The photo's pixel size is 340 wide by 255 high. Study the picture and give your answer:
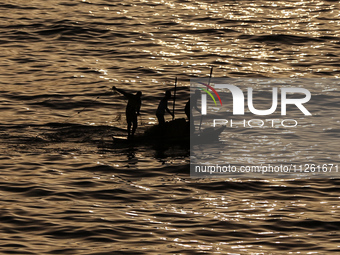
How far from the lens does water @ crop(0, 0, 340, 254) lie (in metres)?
17.3

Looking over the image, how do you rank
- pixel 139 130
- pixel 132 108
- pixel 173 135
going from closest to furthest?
pixel 132 108 → pixel 173 135 → pixel 139 130

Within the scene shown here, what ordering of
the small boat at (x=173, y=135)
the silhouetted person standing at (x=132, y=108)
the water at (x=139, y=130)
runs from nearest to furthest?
the water at (x=139, y=130) < the silhouetted person standing at (x=132, y=108) < the small boat at (x=173, y=135)

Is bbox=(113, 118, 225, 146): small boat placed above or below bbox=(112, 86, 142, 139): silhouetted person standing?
below

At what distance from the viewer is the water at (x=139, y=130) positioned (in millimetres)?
17266

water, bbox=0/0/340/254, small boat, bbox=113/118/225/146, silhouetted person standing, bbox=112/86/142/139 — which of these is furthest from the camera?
small boat, bbox=113/118/225/146

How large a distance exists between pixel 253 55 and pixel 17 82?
38.8ft

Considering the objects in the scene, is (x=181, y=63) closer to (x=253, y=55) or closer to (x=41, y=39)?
(x=253, y=55)

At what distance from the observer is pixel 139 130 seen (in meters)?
26.4

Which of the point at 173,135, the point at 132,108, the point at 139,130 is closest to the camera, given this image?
the point at 132,108

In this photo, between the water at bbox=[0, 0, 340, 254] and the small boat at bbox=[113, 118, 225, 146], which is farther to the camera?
the small boat at bbox=[113, 118, 225, 146]

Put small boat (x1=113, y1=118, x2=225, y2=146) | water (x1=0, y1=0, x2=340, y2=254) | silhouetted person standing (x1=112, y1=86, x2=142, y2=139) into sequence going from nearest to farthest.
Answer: water (x1=0, y1=0, x2=340, y2=254), silhouetted person standing (x1=112, y1=86, x2=142, y2=139), small boat (x1=113, y1=118, x2=225, y2=146)

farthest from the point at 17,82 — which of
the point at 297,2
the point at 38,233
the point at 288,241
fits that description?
the point at 297,2

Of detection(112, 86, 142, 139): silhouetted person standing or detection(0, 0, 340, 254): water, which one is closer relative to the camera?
detection(0, 0, 340, 254): water

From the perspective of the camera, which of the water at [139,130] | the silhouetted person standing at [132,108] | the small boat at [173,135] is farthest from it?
the small boat at [173,135]
